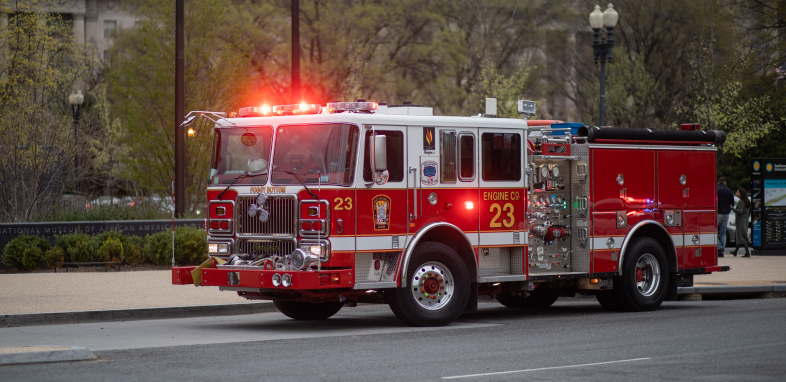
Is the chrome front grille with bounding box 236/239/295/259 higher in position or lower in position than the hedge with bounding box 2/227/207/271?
higher

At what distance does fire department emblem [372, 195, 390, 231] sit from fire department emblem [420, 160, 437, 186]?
0.63 m

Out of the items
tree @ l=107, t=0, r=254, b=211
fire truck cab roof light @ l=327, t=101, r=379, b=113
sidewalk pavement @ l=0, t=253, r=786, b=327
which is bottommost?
sidewalk pavement @ l=0, t=253, r=786, b=327

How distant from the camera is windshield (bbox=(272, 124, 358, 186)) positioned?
39.7ft

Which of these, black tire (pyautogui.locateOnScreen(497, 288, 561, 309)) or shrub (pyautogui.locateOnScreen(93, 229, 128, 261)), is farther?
shrub (pyautogui.locateOnScreen(93, 229, 128, 261))

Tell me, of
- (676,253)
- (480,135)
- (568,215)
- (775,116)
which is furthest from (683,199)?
(775,116)

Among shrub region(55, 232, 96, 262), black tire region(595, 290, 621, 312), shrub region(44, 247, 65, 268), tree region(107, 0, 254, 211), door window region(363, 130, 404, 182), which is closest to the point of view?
door window region(363, 130, 404, 182)

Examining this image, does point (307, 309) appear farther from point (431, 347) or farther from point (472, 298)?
point (431, 347)

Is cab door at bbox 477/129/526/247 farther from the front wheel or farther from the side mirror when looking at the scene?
the front wheel

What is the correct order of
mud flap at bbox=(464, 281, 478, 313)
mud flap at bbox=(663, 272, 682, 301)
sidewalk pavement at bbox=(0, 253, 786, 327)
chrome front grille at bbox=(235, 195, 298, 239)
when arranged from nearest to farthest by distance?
chrome front grille at bbox=(235, 195, 298, 239) → mud flap at bbox=(464, 281, 478, 313) → sidewalk pavement at bbox=(0, 253, 786, 327) → mud flap at bbox=(663, 272, 682, 301)

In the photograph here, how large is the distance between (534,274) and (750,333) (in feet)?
10.2

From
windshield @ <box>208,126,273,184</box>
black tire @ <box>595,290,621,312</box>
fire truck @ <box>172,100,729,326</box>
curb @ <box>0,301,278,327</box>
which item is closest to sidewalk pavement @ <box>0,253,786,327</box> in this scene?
curb @ <box>0,301,278,327</box>

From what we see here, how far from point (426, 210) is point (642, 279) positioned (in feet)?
14.7

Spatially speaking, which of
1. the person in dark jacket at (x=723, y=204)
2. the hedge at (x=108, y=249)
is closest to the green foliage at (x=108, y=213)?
the hedge at (x=108, y=249)

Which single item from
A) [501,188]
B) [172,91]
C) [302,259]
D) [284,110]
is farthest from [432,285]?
[172,91]
